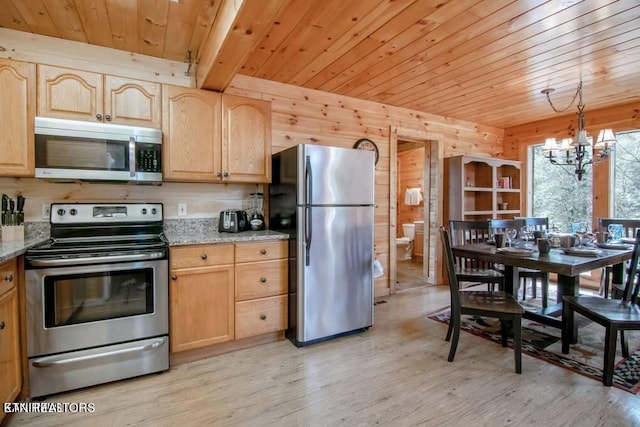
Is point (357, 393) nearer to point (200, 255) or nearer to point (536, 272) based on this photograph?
point (200, 255)

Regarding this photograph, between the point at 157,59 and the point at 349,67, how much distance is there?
A: 1.66 metres

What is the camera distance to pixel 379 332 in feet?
9.59

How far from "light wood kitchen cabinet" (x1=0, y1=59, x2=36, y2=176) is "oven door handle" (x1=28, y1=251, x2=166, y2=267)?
67 centimetres

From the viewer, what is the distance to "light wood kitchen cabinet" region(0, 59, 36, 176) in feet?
6.78

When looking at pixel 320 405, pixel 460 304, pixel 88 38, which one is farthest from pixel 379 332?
pixel 88 38

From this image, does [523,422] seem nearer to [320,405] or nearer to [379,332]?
[320,405]

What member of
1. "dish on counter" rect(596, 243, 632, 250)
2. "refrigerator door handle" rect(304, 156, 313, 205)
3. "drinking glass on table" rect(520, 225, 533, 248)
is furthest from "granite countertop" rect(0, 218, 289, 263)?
"dish on counter" rect(596, 243, 632, 250)

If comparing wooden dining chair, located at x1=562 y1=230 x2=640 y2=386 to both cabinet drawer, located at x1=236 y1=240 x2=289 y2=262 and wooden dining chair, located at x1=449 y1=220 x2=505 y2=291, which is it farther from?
cabinet drawer, located at x1=236 y1=240 x2=289 y2=262

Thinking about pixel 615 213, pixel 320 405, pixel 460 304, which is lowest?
pixel 320 405

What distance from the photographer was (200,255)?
236 centimetres

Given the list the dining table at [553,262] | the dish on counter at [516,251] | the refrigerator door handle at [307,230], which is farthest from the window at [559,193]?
the refrigerator door handle at [307,230]

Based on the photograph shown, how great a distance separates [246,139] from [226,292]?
1.29 m

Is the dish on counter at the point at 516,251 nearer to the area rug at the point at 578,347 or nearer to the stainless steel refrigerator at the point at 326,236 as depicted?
the area rug at the point at 578,347

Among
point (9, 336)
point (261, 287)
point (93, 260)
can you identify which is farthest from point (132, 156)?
point (261, 287)
